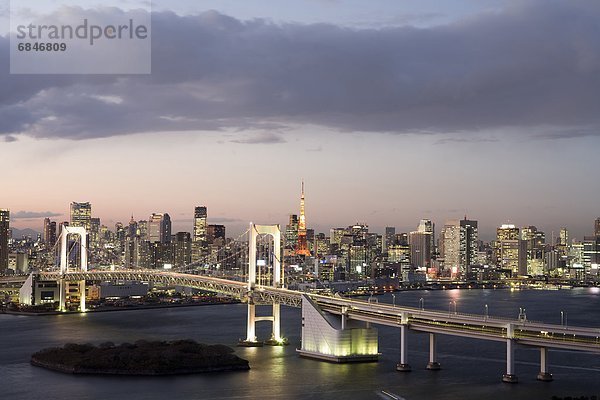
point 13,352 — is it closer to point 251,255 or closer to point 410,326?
point 251,255

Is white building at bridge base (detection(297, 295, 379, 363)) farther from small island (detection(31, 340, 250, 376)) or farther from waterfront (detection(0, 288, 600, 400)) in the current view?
small island (detection(31, 340, 250, 376))

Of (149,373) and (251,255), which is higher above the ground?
(251,255)

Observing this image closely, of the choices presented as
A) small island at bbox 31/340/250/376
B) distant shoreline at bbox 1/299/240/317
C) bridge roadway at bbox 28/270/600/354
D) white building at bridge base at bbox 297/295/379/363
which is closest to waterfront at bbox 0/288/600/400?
white building at bridge base at bbox 297/295/379/363

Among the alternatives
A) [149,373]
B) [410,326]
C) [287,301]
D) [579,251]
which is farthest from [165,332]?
[579,251]

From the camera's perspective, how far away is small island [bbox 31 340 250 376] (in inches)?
1150

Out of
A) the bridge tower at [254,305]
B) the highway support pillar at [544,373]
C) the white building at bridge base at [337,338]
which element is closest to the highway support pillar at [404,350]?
the white building at bridge base at [337,338]

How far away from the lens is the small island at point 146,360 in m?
29.2

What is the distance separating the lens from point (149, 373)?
2891 cm

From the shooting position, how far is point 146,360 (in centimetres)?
2959

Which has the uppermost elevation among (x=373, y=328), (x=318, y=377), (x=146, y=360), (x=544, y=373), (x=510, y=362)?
(x=373, y=328)

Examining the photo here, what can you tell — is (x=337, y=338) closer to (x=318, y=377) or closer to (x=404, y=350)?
(x=404, y=350)

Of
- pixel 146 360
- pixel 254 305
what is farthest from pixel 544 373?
pixel 254 305

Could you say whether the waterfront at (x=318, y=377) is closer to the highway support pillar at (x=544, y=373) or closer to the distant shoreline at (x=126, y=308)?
the highway support pillar at (x=544, y=373)

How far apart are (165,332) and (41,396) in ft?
54.9
